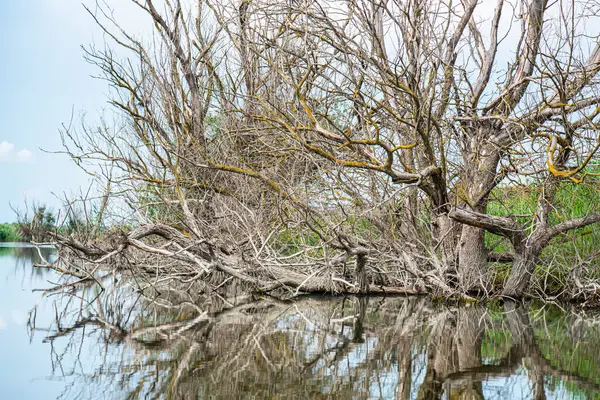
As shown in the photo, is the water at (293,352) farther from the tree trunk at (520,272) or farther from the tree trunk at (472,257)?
the tree trunk at (520,272)

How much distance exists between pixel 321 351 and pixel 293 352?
0.99ft

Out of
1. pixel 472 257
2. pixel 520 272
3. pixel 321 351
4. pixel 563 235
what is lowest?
pixel 321 351

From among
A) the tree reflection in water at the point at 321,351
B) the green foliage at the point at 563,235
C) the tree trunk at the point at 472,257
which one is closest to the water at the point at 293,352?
the tree reflection in water at the point at 321,351

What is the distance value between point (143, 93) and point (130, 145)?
137 cm

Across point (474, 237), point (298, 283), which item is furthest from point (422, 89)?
point (298, 283)

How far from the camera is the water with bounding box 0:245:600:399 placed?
15.3ft

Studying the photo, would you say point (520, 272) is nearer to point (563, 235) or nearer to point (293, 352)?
point (563, 235)

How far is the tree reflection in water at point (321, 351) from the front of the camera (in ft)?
15.4

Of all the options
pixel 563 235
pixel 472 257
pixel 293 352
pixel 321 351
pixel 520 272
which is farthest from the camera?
pixel 563 235

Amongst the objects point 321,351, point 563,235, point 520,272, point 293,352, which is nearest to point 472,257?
point 520,272

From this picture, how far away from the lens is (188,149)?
49.0 ft

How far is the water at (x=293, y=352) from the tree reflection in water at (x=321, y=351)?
0.04ft

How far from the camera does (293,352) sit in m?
6.15

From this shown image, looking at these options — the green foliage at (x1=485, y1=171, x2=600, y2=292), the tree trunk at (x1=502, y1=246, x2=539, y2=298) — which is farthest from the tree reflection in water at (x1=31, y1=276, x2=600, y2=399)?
the green foliage at (x1=485, y1=171, x2=600, y2=292)
